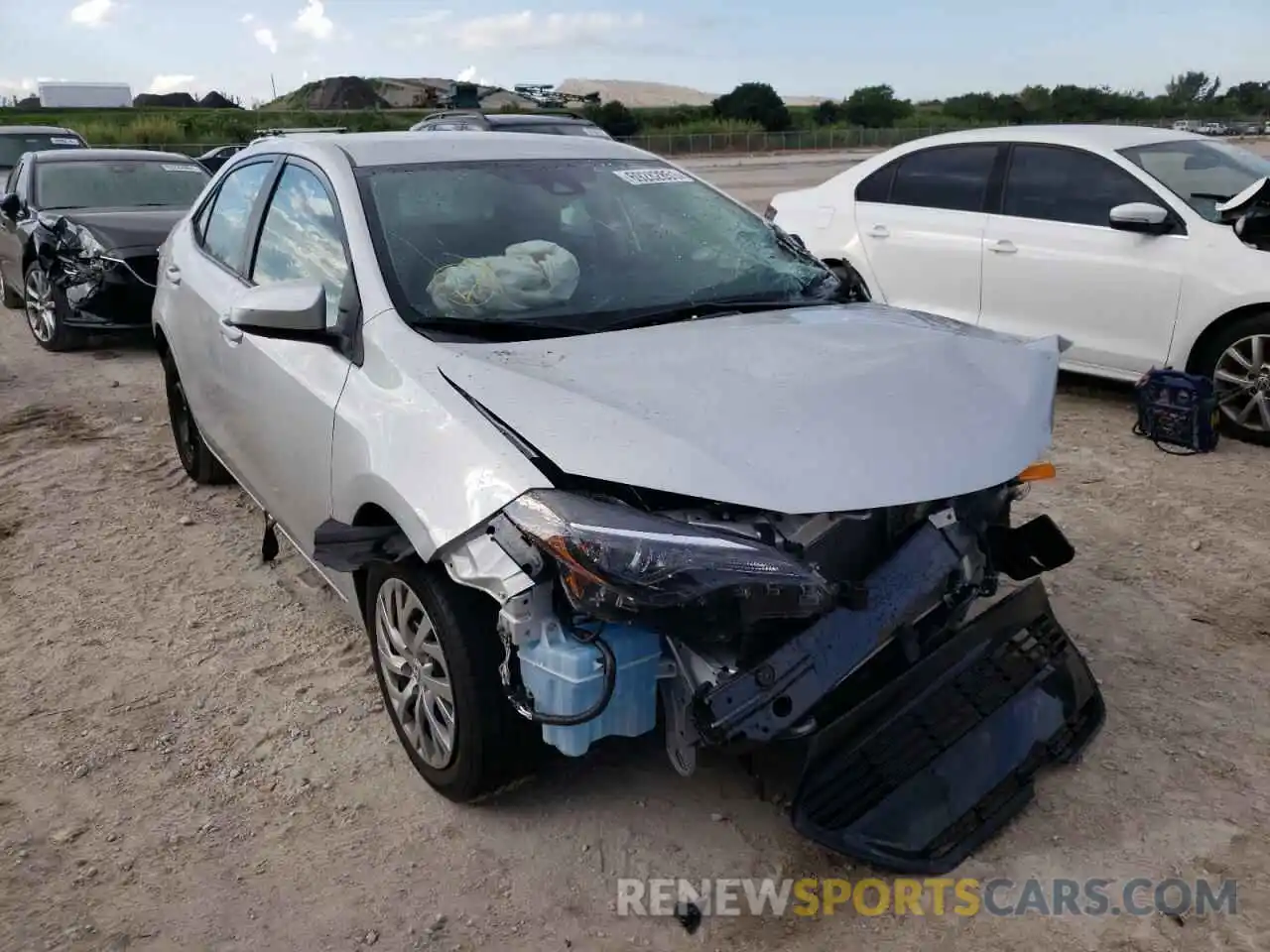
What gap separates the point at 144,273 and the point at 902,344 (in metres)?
7.15

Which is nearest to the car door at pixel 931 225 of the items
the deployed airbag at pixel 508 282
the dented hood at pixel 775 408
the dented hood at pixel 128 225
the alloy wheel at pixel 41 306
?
the dented hood at pixel 775 408

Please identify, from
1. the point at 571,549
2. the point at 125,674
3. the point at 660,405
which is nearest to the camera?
the point at 571,549

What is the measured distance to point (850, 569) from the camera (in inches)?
102

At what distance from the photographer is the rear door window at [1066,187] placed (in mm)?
6254

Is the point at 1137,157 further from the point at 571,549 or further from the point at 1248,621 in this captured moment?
the point at 571,549

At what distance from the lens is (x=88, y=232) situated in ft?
27.9

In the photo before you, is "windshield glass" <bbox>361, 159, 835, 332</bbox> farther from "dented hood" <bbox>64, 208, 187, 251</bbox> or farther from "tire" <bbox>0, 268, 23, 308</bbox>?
"tire" <bbox>0, 268, 23, 308</bbox>

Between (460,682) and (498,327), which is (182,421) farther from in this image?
(460,682)

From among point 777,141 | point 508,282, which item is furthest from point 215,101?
point 508,282

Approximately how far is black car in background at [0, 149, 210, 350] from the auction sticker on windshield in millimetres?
5554

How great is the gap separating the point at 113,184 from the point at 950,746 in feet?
31.5

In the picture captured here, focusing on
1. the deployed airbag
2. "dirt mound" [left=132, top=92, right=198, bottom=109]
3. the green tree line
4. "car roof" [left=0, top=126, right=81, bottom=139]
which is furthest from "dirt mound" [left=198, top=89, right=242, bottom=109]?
the deployed airbag

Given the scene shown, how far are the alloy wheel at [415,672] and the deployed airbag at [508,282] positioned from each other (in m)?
0.82

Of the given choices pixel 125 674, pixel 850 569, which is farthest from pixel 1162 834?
pixel 125 674
